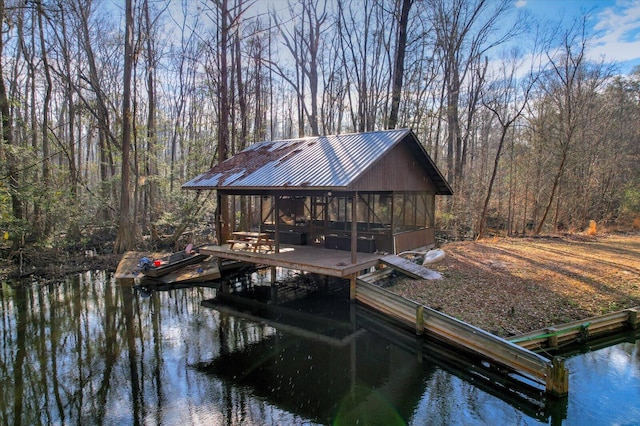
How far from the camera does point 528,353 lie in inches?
229

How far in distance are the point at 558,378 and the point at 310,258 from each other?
639 cm

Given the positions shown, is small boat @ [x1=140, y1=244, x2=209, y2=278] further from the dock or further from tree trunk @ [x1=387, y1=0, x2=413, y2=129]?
tree trunk @ [x1=387, y1=0, x2=413, y2=129]

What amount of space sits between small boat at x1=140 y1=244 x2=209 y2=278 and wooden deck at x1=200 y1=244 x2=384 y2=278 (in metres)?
0.90

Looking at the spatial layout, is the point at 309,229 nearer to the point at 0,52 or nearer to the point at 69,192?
the point at 69,192

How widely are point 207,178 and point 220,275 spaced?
11.7 ft

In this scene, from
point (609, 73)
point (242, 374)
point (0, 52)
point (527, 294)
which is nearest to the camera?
point (242, 374)

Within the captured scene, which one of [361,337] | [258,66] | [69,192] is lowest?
[361,337]

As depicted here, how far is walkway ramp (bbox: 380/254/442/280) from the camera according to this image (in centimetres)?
1009

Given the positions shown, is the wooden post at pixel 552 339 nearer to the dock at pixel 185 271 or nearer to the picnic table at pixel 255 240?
the picnic table at pixel 255 240

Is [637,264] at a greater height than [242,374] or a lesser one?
greater

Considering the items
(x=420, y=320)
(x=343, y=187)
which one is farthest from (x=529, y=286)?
(x=343, y=187)

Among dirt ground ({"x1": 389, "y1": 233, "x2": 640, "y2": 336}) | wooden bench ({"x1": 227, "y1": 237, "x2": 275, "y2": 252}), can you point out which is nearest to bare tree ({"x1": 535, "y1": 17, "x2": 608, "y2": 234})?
dirt ground ({"x1": 389, "y1": 233, "x2": 640, "y2": 336})

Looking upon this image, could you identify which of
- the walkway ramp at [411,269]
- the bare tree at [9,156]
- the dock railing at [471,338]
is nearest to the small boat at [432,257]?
the walkway ramp at [411,269]

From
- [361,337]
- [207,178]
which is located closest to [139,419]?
[361,337]
